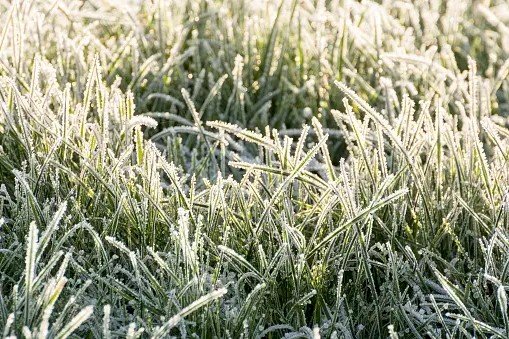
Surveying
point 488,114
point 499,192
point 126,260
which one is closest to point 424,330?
point 499,192

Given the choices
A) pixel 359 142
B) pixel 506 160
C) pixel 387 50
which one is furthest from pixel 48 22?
pixel 506 160

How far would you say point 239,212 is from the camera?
5.90 feet

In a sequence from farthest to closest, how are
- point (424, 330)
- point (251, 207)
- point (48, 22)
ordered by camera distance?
point (48, 22) → point (251, 207) → point (424, 330)

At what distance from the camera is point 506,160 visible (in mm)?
1802

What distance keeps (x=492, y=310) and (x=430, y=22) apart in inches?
62.7

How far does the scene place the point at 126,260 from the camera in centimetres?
168

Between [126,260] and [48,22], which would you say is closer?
[126,260]

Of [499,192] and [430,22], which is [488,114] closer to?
[499,192]

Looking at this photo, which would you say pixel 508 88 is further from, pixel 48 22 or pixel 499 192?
pixel 48 22

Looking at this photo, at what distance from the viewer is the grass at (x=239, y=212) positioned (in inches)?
58.6

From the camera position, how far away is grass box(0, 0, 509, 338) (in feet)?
4.89

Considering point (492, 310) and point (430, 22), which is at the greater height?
point (430, 22)

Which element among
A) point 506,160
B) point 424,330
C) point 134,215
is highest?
point 506,160

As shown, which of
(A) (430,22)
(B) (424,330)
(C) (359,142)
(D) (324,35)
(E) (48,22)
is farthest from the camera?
(A) (430,22)
